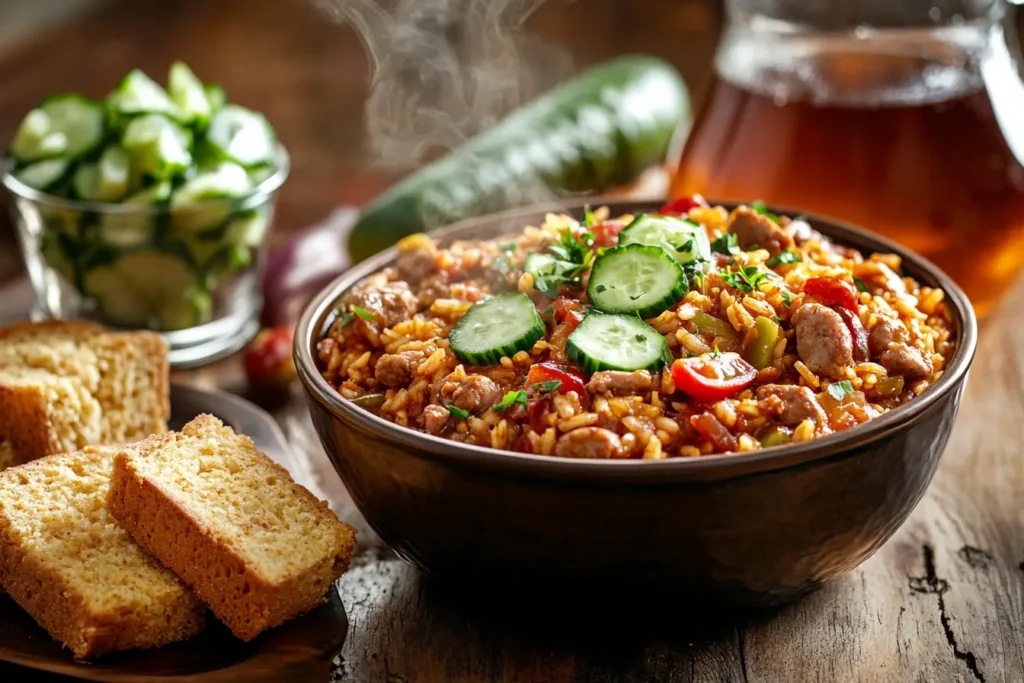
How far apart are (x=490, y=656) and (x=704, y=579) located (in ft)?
1.97

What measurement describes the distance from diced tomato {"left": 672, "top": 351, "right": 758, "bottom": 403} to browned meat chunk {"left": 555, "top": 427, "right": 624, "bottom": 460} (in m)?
0.24

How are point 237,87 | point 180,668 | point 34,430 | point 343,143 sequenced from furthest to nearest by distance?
point 237,87 < point 343,143 < point 34,430 < point 180,668

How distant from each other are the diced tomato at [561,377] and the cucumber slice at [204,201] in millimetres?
2286

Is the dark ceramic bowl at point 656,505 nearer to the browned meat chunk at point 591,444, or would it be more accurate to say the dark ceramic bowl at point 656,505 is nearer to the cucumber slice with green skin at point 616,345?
the browned meat chunk at point 591,444

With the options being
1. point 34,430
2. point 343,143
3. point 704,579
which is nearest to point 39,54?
point 343,143

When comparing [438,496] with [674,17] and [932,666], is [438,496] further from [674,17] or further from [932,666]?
[674,17]

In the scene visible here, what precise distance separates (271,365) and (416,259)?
1.28 metres

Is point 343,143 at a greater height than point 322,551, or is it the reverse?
point 322,551

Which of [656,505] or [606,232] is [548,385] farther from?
[606,232]

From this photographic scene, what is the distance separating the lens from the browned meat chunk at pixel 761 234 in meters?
3.64

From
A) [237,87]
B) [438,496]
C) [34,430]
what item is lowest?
[237,87]

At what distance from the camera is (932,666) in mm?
3148

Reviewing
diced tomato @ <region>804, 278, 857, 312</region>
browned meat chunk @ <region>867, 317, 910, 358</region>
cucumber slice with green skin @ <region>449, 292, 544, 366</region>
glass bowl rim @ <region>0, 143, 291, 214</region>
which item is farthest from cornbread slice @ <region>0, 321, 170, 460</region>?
browned meat chunk @ <region>867, 317, 910, 358</region>

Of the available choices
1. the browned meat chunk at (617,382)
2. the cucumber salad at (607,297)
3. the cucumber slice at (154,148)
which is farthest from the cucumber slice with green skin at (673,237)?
the cucumber slice at (154,148)
